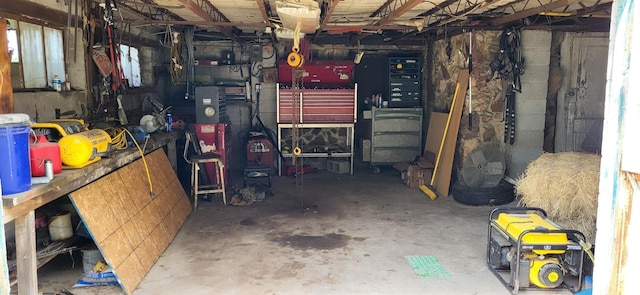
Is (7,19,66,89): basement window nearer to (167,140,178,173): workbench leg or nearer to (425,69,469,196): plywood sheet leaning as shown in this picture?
(167,140,178,173): workbench leg

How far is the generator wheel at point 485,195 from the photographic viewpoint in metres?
6.14

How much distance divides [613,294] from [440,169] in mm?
4594

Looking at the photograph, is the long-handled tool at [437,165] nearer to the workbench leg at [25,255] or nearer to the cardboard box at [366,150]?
the cardboard box at [366,150]

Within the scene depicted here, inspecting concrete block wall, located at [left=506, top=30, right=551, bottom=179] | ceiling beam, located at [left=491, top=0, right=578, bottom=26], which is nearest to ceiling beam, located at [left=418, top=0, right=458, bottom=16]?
ceiling beam, located at [left=491, top=0, right=578, bottom=26]

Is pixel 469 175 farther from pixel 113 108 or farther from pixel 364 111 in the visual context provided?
pixel 113 108

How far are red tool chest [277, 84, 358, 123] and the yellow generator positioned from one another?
4.86 metres

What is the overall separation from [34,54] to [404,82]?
242 inches

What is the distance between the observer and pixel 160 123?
5965 mm

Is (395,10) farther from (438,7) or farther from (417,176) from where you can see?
(417,176)

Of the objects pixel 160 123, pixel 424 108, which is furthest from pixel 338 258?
pixel 424 108

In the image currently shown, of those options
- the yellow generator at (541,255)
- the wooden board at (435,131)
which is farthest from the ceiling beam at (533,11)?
the yellow generator at (541,255)

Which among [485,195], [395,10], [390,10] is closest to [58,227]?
[395,10]

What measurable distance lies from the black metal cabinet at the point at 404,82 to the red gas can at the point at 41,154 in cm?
639

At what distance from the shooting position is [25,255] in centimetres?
279
